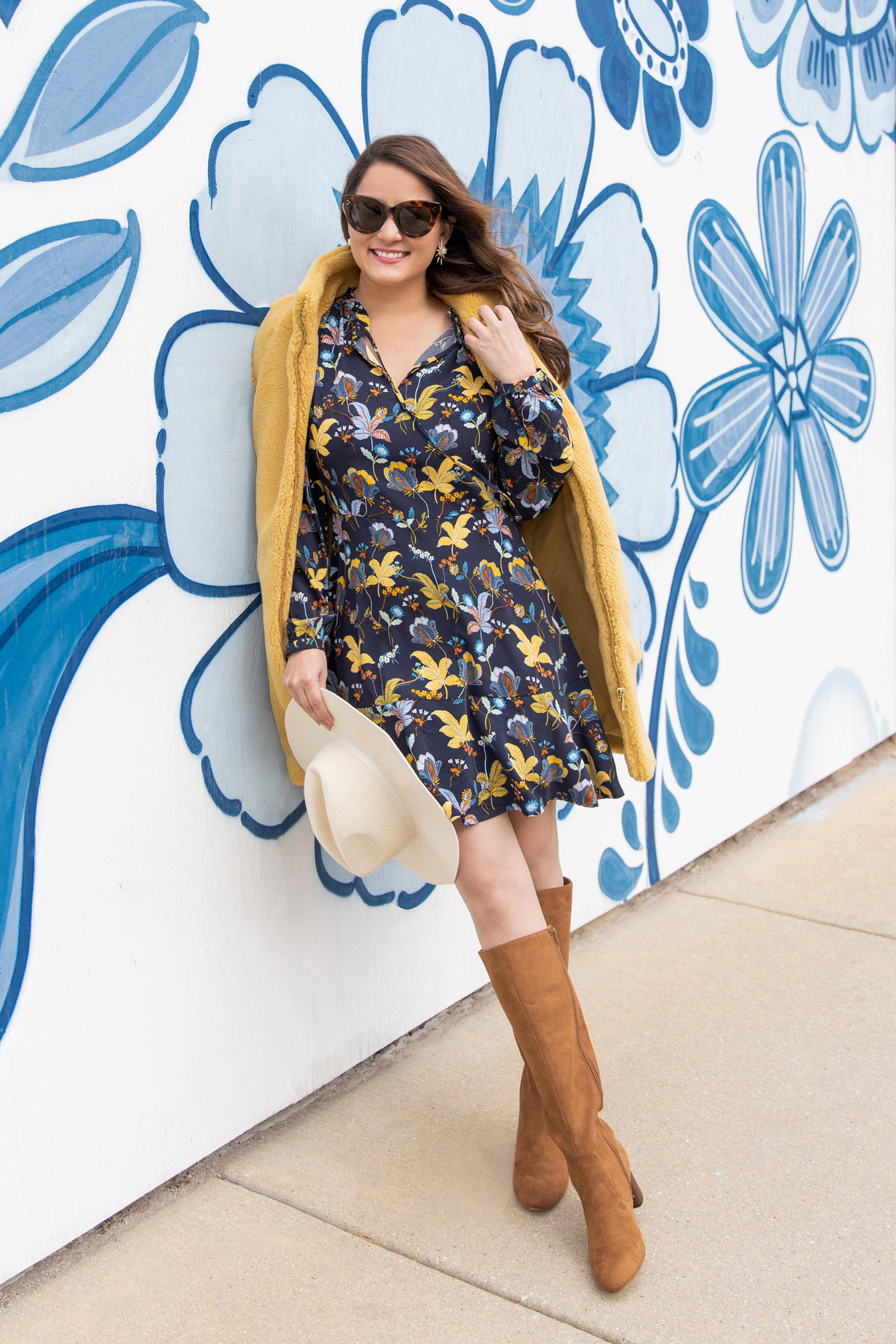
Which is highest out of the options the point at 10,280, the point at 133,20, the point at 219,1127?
the point at 133,20

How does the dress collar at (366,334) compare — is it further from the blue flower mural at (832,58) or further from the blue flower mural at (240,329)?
the blue flower mural at (832,58)

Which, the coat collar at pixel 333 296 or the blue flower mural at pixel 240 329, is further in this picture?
the coat collar at pixel 333 296

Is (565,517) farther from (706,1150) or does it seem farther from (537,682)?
(706,1150)

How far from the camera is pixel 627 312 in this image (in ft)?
10.6

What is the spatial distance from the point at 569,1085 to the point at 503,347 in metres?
1.22

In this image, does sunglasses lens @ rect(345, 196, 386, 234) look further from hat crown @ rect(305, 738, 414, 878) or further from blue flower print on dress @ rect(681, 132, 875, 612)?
blue flower print on dress @ rect(681, 132, 875, 612)

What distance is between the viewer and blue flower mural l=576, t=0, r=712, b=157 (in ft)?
10.1

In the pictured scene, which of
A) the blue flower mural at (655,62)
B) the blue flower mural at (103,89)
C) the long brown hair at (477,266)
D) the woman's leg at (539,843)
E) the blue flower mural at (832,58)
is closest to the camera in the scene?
the blue flower mural at (103,89)

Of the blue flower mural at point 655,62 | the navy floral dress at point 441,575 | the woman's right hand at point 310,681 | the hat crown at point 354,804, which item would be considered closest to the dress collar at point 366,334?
the navy floral dress at point 441,575

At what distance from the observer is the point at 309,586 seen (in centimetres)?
211

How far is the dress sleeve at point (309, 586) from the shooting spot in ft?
6.86

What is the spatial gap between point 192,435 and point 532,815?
893 millimetres

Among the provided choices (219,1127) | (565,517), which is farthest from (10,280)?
(219,1127)

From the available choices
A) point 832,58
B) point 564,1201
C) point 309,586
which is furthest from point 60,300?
point 832,58
